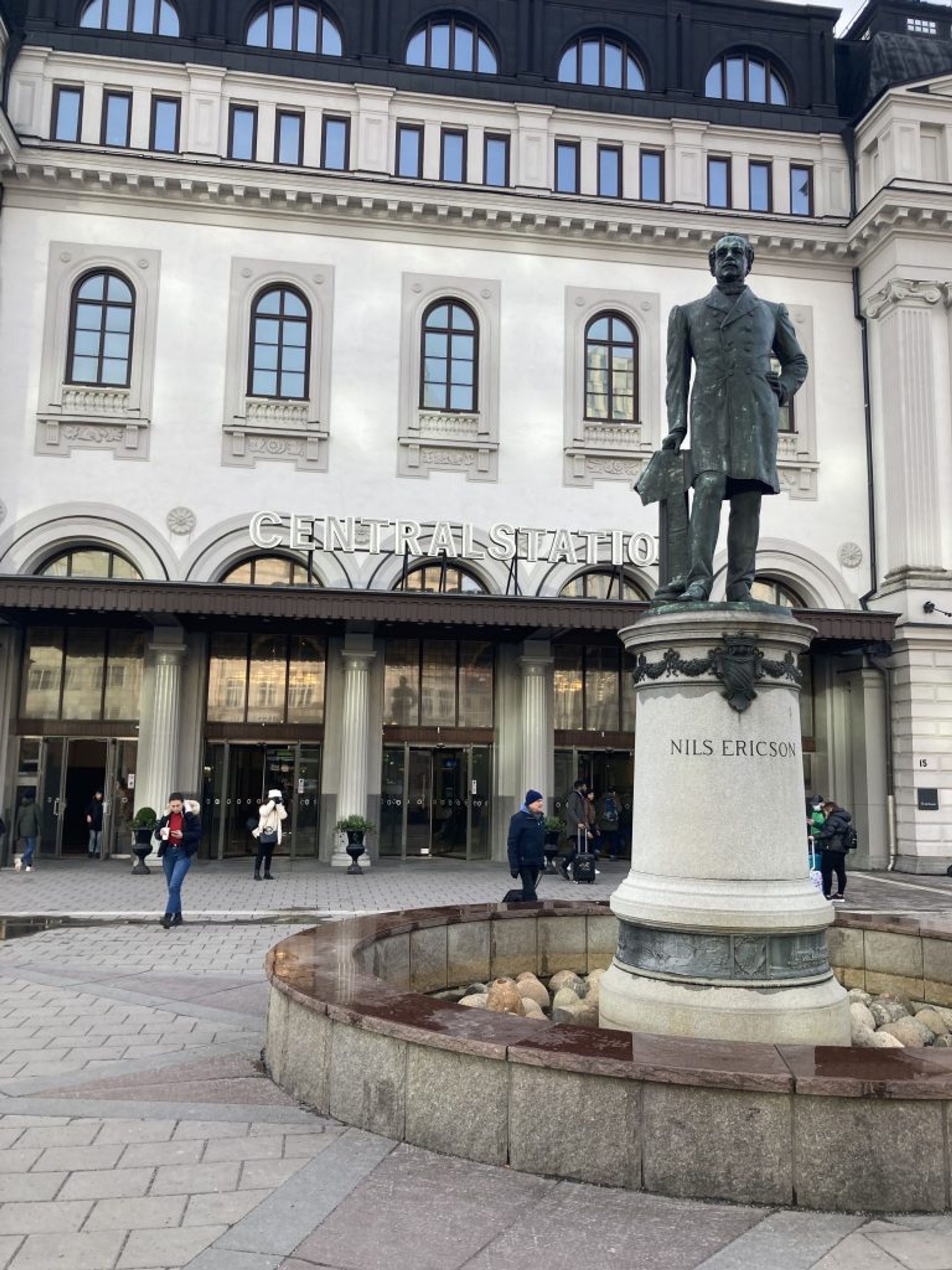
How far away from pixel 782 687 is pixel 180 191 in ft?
78.0

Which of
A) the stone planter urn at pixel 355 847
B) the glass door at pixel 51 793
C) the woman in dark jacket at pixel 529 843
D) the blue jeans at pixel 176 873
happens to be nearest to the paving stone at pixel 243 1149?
the woman in dark jacket at pixel 529 843

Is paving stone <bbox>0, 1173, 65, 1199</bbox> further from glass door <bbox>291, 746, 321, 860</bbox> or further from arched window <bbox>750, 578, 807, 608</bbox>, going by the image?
arched window <bbox>750, 578, 807, 608</bbox>

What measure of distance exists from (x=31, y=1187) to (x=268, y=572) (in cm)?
2150

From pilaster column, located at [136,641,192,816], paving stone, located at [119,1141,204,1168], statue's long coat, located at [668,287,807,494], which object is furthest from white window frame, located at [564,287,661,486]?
paving stone, located at [119,1141,204,1168]

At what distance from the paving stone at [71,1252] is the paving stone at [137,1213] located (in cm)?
7

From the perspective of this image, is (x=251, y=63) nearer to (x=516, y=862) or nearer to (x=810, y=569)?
(x=810, y=569)

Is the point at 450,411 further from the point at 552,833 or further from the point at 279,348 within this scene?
the point at 552,833

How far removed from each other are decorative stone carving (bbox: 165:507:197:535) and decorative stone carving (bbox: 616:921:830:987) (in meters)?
20.2

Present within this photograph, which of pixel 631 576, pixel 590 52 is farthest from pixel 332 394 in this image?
pixel 590 52

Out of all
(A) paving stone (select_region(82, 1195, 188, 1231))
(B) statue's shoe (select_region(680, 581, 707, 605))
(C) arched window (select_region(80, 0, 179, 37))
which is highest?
(C) arched window (select_region(80, 0, 179, 37))

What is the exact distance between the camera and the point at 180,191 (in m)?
25.9

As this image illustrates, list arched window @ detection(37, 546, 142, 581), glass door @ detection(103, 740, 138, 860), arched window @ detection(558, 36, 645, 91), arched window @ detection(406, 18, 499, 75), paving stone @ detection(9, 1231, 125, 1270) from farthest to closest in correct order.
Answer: arched window @ detection(558, 36, 645, 91)
arched window @ detection(406, 18, 499, 75)
arched window @ detection(37, 546, 142, 581)
glass door @ detection(103, 740, 138, 860)
paving stone @ detection(9, 1231, 125, 1270)

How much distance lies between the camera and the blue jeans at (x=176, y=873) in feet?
46.6

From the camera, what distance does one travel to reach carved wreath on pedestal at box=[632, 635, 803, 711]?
7.11 meters
